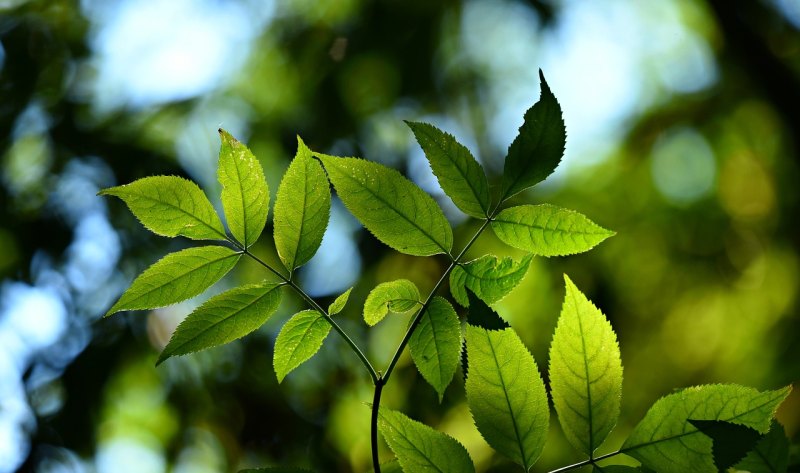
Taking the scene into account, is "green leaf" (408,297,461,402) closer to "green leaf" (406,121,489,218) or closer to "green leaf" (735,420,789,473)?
"green leaf" (406,121,489,218)

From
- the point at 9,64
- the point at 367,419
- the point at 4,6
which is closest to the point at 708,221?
the point at 367,419

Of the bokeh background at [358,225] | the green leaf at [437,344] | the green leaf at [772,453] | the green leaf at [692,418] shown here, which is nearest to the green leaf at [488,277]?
the green leaf at [437,344]

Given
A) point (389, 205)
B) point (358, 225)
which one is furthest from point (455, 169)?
point (358, 225)

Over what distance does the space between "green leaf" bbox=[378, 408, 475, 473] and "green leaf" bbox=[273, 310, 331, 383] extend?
0.09 m

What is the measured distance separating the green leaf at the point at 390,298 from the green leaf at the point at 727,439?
0.22m

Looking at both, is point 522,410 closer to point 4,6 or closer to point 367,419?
point 367,419

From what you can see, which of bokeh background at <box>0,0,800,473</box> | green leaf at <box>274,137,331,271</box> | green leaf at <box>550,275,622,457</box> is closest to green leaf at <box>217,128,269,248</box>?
green leaf at <box>274,137,331,271</box>

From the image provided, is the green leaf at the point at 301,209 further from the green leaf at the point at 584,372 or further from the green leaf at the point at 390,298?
the green leaf at the point at 584,372

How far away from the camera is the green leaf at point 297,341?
1.77 feet

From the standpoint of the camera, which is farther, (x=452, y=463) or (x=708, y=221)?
(x=708, y=221)

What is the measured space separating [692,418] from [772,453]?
0.40 ft

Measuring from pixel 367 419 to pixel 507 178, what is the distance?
80.4 inches

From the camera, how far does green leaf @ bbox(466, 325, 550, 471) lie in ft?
→ 1.56

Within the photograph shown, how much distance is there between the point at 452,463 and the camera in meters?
0.48
